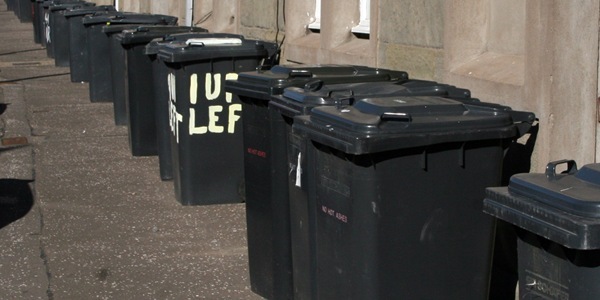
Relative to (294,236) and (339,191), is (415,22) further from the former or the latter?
(339,191)

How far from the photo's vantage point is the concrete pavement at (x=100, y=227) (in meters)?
6.88

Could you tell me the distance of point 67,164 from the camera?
1088 centimetres

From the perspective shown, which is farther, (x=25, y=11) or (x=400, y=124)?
(x=25, y=11)

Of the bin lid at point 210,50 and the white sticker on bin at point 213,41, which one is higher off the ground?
the white sticker on bin at point 213,41

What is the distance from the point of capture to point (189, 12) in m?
15.9

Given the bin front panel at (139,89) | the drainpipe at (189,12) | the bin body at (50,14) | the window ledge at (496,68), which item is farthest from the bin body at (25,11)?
the window ledge at (496,68)

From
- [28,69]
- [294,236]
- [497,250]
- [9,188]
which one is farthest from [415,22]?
[28,69]

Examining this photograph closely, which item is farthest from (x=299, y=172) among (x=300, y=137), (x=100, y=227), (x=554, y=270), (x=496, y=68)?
(x=100, y=227)

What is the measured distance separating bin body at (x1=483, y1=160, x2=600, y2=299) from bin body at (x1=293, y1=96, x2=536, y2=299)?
1.43ft

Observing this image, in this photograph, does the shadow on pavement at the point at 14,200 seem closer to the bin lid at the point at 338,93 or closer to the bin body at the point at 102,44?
the bin lid at the point at 338,93

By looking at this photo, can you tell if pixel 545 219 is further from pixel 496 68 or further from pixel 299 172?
pixel 496 68

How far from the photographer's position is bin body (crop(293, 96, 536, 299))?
461 centimetres

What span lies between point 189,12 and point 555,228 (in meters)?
12.5

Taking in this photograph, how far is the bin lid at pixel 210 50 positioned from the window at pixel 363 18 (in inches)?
44.1
